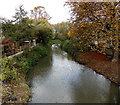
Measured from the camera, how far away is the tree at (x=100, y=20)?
6773mm

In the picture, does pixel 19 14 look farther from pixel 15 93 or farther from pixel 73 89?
pixel 73 89

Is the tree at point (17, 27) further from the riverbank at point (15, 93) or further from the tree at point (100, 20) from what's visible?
the riverbank at point (15, 93)

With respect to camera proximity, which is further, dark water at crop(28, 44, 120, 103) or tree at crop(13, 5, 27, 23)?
tree at crop(13, 5, 27, 23)

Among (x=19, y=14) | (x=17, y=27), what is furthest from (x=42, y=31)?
(x=17, y=27)

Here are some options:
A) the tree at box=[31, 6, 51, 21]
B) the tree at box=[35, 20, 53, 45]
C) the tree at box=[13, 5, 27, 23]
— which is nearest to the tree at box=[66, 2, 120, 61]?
the tree at box=[13, 5, 27, 23]

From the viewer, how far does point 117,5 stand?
702 cm

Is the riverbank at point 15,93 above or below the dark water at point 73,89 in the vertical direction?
above

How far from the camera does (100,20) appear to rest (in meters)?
7.15

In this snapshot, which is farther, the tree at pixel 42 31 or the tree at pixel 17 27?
the tree at pixel 42 31

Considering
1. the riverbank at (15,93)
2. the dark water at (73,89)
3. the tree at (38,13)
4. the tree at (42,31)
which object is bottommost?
the dark water at (73,89)

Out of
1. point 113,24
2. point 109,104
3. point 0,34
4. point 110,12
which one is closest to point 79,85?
point 109,104

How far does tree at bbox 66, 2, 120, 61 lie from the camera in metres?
6.77

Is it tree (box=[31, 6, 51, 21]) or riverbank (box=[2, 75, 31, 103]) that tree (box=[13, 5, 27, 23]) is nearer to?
riverbank (box=[2, 75, 31, 103])

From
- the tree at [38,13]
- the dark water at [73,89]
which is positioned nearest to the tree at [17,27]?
the dark water at [73,89]
